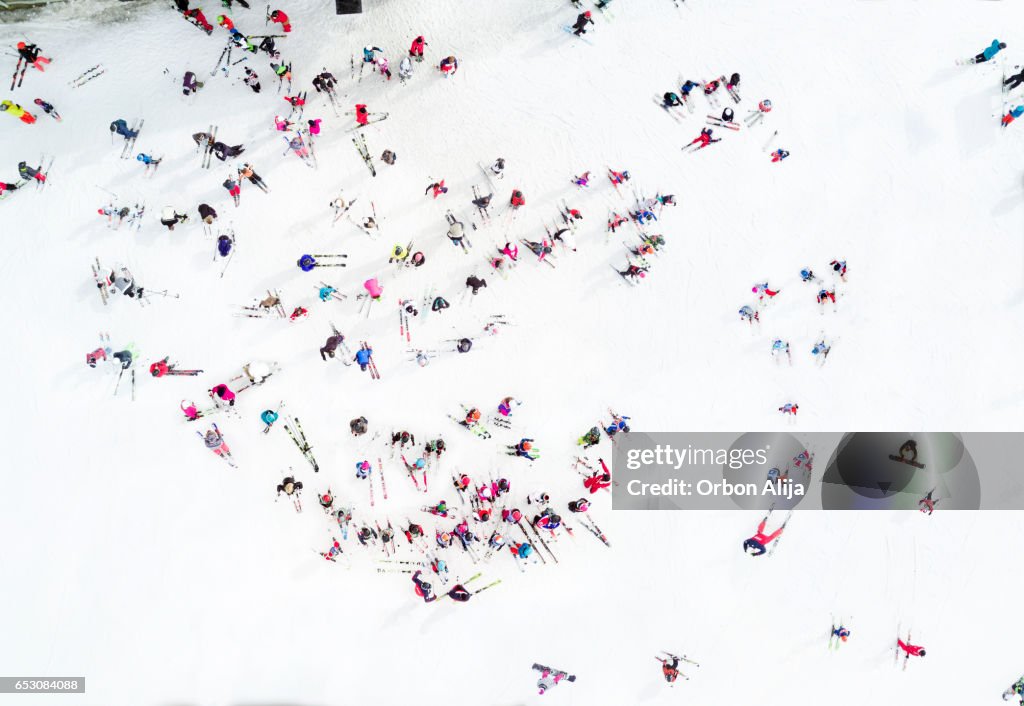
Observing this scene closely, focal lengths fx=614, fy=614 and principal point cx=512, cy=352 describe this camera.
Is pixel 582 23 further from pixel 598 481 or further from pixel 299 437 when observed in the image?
pixel 299 437

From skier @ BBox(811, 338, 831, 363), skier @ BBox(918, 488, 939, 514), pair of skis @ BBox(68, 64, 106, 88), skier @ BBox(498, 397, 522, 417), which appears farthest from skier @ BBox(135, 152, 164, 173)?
skier @ BBox(918, 488, 939, 514)

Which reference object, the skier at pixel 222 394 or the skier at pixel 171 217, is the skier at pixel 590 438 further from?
the skier at pixel 171 217

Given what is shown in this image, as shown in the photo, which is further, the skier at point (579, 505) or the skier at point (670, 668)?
the skier at point (670, 668)

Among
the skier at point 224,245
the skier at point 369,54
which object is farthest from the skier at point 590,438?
the skier at point 369,54

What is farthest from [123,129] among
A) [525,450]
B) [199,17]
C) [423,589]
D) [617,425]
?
[617,425]

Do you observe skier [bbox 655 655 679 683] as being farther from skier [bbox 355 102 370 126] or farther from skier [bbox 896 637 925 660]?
skier [bbox 355 102 370 126]

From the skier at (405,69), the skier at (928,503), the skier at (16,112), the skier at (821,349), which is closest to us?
the skier at (16,112)
